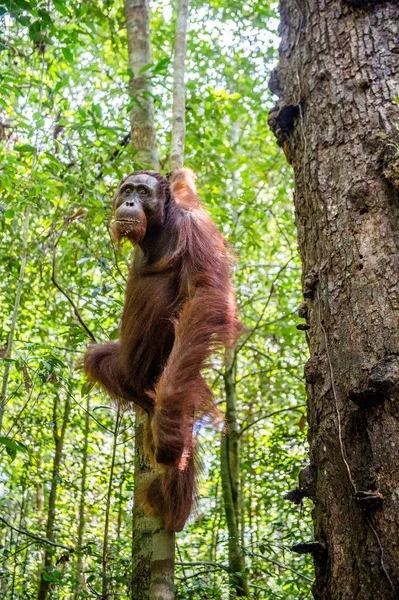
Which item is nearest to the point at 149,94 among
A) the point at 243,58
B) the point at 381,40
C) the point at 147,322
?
the point at 147,322

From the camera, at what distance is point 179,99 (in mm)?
4094

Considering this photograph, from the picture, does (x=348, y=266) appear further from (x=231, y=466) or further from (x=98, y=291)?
(x=231, y=466)

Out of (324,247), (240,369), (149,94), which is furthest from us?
(240,369)

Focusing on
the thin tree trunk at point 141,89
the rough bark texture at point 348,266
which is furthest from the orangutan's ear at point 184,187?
the rough bark texture at point 348,266

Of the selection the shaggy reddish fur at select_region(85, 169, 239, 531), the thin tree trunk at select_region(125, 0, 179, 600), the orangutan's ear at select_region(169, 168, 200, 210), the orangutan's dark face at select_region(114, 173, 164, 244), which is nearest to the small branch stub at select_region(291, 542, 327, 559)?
the shaggy reddish fur at select_region(85, 169, 239, 531)

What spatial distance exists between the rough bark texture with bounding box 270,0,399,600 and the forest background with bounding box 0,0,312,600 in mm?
1147

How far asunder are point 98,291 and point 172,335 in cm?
91

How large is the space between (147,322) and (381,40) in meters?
1.73

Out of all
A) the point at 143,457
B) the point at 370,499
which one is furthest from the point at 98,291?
the point at 370,499

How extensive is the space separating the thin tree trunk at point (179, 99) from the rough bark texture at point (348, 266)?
3.74 feet

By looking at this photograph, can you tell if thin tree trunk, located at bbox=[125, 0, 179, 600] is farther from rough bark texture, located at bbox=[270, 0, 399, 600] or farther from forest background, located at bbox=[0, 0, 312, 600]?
rough bark texture, located at bbox=[270, 0, 399, 600]

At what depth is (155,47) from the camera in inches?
284

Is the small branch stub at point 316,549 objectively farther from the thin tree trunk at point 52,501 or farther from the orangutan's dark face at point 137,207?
the thin tree trunk at point 52,501

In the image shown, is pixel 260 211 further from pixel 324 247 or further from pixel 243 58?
pixel 324 247
